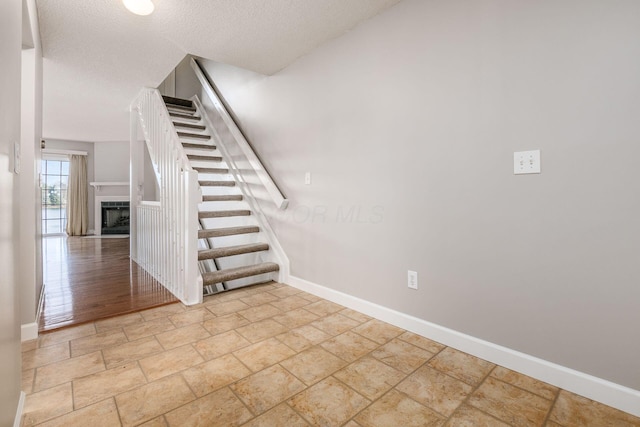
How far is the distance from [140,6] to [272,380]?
247 centimetres

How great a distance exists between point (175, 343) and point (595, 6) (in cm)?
272

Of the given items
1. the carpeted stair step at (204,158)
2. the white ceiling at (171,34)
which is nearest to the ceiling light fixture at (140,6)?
Answer: the white ceiling at (171,34)

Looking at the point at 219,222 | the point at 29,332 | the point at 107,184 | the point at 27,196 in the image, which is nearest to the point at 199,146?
the point at 219,222

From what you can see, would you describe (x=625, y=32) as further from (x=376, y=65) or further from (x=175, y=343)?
(x=175, y=343)

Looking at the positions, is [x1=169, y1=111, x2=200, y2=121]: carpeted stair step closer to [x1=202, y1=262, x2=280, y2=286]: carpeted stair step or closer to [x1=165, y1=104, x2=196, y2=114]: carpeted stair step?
[x1=165, y1=104, x2=196, y2=114]: carpeted stair step

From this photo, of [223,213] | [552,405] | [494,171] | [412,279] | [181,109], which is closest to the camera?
[552,405]

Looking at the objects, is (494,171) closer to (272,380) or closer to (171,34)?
(272,380)

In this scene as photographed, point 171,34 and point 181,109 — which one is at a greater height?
point 181,109

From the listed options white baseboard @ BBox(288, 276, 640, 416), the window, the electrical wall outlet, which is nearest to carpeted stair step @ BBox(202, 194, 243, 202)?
white baseboard @ BBox(288, 276, 640, 416)

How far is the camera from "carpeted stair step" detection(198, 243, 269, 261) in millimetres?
2911

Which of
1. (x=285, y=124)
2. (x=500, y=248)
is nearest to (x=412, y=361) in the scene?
(x=500, y=248)

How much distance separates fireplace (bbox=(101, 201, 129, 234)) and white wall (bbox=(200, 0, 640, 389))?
20.7ft

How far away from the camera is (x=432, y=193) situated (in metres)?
1.98

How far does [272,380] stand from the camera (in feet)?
5.17
